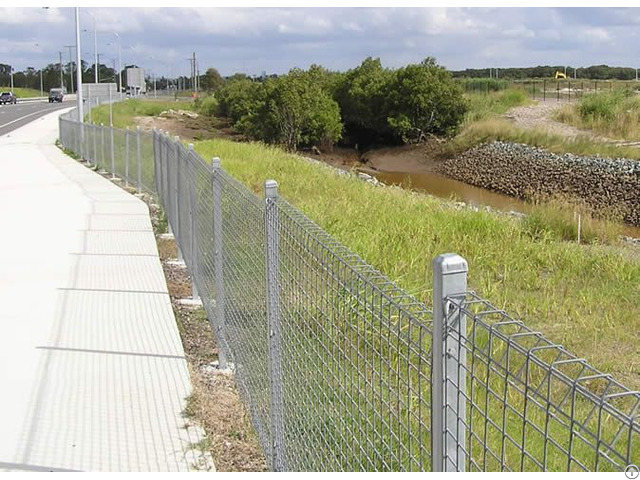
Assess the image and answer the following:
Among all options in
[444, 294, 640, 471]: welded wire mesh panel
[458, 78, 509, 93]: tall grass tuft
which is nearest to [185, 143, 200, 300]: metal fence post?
[444, 294, 640, 471]: welded wire mesh panel

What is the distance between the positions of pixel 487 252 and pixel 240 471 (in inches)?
280

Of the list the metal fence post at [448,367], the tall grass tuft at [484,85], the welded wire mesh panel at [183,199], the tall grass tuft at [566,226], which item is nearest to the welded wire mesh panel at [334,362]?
the metal fence post at [448,367]

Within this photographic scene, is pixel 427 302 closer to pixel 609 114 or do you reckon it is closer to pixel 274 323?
pixel 274 323

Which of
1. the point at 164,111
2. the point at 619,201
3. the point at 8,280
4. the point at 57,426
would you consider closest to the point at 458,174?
the point at 619,201

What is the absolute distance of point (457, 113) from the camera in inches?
2016

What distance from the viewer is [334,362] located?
3656 mm

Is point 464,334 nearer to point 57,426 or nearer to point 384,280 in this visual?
point 384,280

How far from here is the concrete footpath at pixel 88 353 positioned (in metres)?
5.03

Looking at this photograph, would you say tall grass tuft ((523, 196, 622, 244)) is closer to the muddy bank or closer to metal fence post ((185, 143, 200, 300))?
metal fence post ((185, 143, 200, 300))

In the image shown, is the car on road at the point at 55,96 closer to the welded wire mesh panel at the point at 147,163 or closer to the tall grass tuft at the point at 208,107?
the tall grass tuft at the point at 208,107

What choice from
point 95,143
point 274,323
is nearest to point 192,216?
point 274,323

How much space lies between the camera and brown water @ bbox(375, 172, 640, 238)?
33.6 m

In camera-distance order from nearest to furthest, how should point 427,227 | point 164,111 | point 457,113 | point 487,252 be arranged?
point 487,252, point 427,227, point 457,113, point 164,111

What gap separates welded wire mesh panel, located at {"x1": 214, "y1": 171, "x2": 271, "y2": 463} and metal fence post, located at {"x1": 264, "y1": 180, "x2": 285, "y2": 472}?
226 mm
